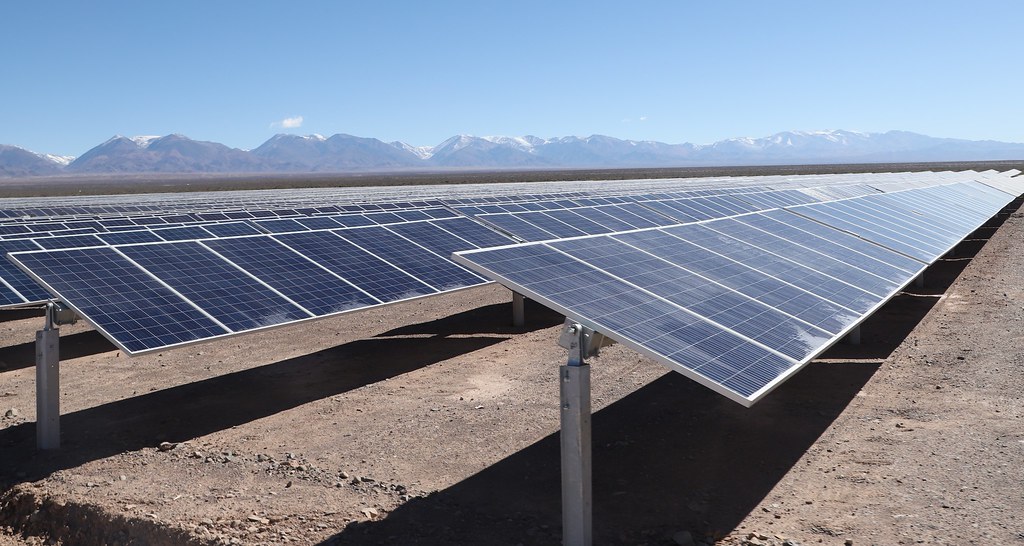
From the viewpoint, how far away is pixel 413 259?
17.8 meters

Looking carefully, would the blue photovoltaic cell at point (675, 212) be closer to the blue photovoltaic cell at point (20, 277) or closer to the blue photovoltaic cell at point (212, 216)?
the blue photovoltaic cell at point (212, 216)

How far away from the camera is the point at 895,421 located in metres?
11.9

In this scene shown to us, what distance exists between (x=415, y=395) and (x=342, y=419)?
156 centimetres

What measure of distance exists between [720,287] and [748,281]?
0.86m

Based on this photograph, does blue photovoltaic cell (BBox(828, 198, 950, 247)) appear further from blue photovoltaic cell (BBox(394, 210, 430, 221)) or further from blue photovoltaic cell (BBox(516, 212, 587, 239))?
blue photovoltaic cell (BBox(394, 210, 430, 221))

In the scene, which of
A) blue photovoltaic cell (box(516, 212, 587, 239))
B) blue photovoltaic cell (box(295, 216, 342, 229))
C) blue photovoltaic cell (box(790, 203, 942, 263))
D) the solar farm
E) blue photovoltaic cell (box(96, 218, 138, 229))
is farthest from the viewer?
blue photovoltaic cell (box(96, 218, 138, 229))

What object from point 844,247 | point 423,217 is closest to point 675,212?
point 423,217

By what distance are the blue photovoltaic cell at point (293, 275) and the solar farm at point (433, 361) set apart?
69 mm

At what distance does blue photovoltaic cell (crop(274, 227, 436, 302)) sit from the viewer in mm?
15477

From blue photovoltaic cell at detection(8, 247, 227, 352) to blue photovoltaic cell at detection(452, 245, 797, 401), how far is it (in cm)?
501

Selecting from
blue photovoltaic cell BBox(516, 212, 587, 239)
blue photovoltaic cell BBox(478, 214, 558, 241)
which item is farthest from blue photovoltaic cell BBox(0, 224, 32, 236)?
blue photovoltaic cell BBox(516, 212, 587, 239)

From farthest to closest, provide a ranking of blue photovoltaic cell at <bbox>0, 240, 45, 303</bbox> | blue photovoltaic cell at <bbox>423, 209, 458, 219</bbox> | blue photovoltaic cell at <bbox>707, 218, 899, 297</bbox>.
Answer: blue photovoltaic cell at <bbox>423, 209, 458, 219</bbox>, blue photovoltaic cell at <bbox>0, 240, 45, 303</bbox>, blue photovoltaic cell at <bbox>707, 218, 899, 297</bbox>

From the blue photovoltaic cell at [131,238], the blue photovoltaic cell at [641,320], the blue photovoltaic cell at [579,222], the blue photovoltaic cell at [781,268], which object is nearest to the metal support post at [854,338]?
the blue photovoltaic cell at [781,268]

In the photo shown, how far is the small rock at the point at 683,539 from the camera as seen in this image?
831 cm
